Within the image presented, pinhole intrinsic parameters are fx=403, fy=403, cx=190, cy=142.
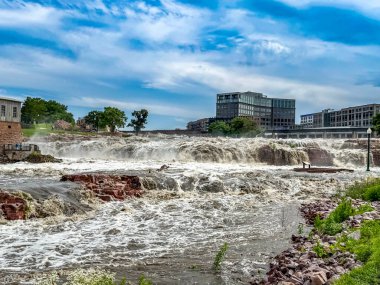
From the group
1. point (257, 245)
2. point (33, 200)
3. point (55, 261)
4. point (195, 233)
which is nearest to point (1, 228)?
point (33, 200)

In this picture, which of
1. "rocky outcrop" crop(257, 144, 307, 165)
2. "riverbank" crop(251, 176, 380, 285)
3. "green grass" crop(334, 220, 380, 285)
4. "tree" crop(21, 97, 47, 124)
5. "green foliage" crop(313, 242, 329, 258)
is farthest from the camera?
"tree" crop(21, 97, 47, 124)

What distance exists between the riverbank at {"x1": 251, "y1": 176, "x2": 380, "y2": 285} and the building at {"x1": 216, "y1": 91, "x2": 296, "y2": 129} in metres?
172

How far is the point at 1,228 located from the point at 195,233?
576 centimetres

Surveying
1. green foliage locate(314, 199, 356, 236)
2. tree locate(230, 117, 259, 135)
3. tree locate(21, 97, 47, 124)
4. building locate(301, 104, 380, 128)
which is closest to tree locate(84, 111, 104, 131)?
tree locate(21, 97, 47, 124)

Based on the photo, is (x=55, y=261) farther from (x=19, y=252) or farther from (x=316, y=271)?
(x=316, y=271)

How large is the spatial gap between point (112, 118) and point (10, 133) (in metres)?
71.3

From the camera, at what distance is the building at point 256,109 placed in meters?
185

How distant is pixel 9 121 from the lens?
43.4 meters

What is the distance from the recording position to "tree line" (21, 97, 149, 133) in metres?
112

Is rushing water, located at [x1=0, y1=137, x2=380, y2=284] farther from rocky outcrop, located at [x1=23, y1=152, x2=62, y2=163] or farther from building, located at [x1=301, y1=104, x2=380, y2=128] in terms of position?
building, located at [x1=301, y1=104, x2=380, y2=128]

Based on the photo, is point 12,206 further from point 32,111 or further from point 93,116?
point 93,116

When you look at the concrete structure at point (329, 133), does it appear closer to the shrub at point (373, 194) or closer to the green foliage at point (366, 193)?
the green foliage at point (366, 193)

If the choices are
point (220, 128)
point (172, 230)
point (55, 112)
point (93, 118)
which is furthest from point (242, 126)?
point (172, 230)

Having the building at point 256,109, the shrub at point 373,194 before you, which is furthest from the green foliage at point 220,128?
the shrub at point 373,194
